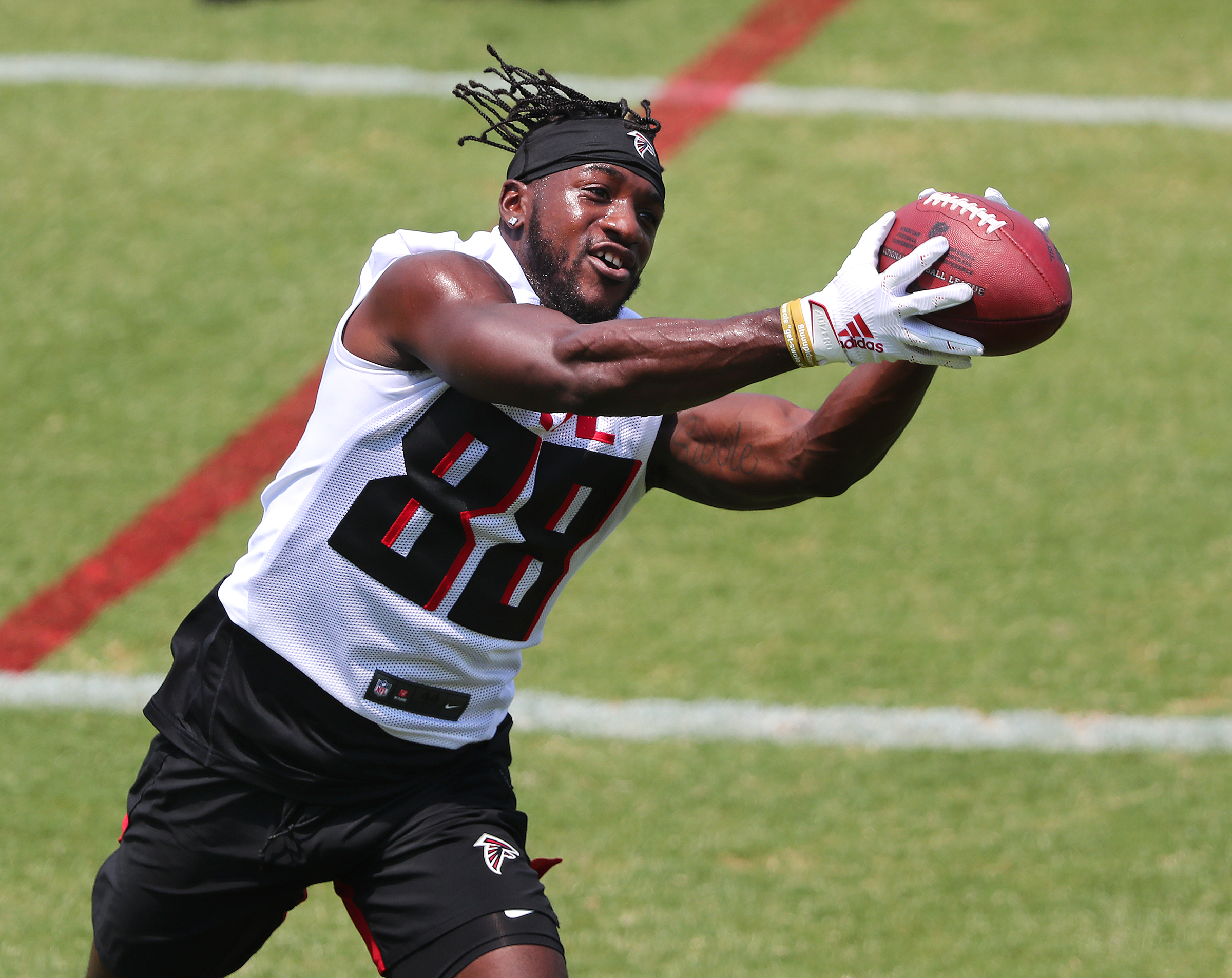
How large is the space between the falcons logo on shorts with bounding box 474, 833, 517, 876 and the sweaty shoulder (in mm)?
953

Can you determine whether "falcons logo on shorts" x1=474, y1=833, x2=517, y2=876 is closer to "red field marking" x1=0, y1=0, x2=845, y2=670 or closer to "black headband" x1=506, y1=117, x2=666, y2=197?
"black headband" x1=506, y1=117, x2=666, y2=197

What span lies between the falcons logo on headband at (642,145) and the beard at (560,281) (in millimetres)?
266

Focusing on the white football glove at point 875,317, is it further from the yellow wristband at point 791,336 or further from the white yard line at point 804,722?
the white yard line at point 804,722

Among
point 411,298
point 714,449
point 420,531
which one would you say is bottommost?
point 420,531

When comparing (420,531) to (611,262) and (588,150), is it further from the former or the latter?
(588,150)

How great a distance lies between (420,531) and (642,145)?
0.97 m

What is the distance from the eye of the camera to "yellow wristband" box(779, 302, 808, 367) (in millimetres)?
2367

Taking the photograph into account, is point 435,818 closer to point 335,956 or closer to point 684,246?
point 335,956

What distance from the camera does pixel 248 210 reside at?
25.7 ft

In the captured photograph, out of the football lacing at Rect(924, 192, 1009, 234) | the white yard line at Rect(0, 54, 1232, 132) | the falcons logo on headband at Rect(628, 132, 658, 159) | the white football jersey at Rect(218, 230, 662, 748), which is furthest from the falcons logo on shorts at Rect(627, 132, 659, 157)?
the white yard line at Rect(0, 54, 1232, 132)

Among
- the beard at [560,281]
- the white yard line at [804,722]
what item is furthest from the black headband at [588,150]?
the white yard line at [804,722]

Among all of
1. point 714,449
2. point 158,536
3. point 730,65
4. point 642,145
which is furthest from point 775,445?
point 730,65

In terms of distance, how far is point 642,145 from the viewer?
3.14 m

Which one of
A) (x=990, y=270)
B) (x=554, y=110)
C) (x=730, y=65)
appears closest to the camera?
(x=990, y=270)
